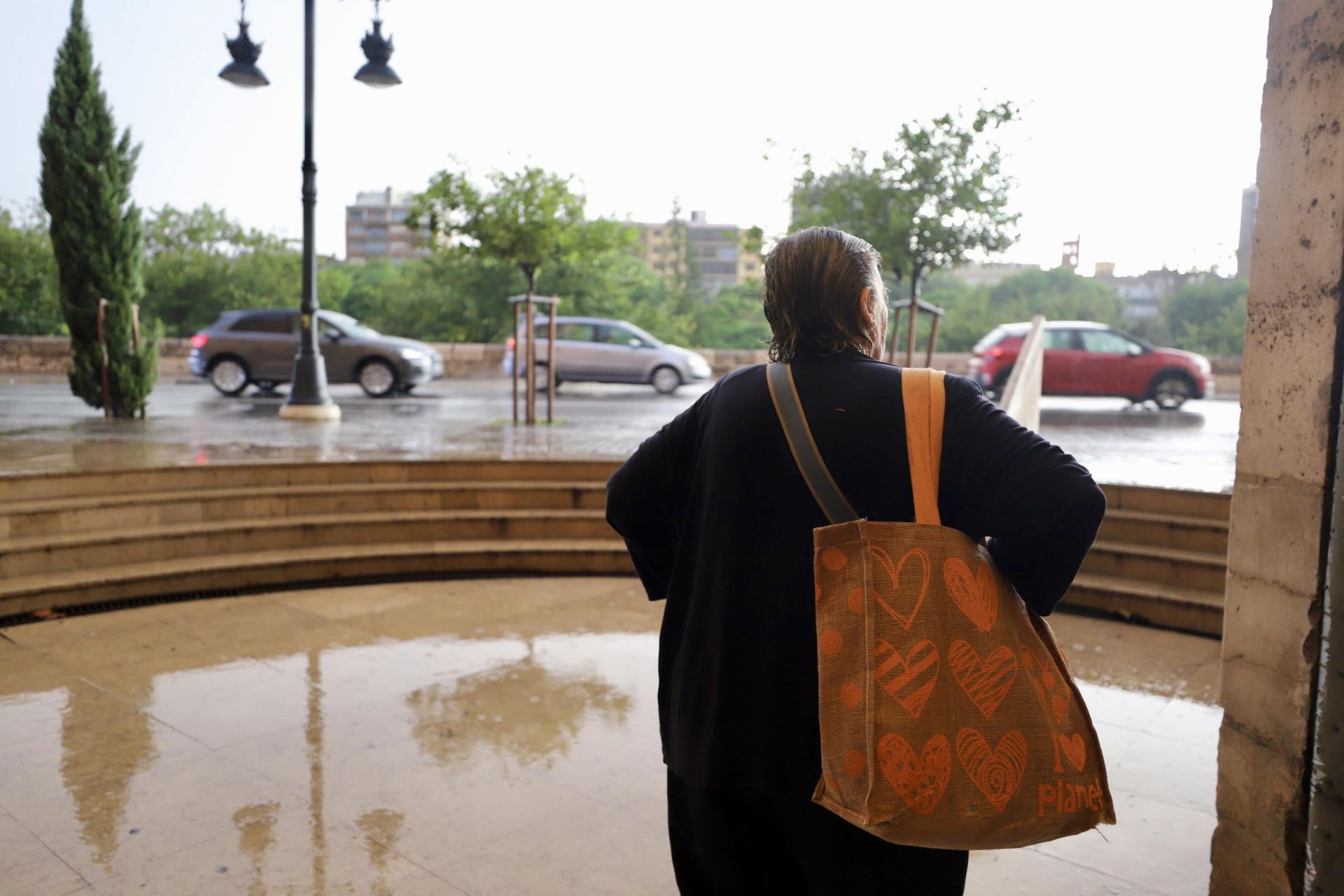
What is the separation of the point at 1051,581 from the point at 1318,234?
1.17 metres

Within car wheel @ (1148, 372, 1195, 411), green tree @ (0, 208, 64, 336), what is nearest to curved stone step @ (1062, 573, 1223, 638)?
car wheel @ (1148, 372, 1195, 411)

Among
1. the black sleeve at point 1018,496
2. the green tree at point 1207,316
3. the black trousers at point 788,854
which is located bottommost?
the black trousers at point 788,854

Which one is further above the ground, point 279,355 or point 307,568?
point 279,355

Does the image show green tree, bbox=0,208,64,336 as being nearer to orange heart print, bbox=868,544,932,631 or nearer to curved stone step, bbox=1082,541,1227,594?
curved stone step, bbox=1082,541,1227,594

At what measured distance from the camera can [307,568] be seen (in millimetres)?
6168

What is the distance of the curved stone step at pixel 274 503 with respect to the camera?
5.89 meters

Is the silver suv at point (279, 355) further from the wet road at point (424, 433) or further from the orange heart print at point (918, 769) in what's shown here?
the orange heart print at point (918, 769)

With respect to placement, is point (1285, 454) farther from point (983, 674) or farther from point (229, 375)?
point (229, 375)

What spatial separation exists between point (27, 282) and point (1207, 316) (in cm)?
4290

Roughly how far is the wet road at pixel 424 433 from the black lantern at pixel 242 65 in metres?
3.91

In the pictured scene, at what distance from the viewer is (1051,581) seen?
1.59 meters

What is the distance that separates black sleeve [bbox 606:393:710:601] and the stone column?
1314mm

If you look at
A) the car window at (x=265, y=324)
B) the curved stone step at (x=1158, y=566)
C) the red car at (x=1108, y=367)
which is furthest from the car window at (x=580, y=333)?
the curved stone step at (x=1158, y=566)

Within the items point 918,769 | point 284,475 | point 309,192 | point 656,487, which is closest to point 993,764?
point 918,769
